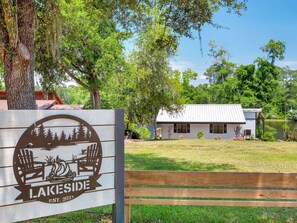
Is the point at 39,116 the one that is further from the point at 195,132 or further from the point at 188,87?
the point at 188,87

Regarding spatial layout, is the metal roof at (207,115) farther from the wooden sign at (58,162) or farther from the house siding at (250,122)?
the wooden sign at (58,162)

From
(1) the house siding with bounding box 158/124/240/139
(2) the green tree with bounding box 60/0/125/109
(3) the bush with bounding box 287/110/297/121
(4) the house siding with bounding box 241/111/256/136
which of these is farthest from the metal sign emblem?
(3) the bush with bounding box 287/110/297/121

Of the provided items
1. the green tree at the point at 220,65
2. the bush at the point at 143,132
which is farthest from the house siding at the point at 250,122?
the green tree at the point at 220,65

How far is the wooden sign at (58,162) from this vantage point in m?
2.94

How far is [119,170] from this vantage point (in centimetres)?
357

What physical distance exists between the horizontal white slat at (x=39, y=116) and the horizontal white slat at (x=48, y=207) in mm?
771

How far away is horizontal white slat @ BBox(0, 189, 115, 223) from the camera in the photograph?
2.94m

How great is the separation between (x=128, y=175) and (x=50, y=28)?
4.28 metres

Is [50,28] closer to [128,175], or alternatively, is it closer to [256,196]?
[128,175]

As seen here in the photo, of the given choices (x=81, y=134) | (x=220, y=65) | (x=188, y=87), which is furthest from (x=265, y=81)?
(x=81, y=134)

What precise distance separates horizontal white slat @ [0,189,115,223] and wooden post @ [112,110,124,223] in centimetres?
8

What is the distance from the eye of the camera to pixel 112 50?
48.6ft

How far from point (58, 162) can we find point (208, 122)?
26.4 metres

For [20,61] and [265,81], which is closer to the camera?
[20,61]
